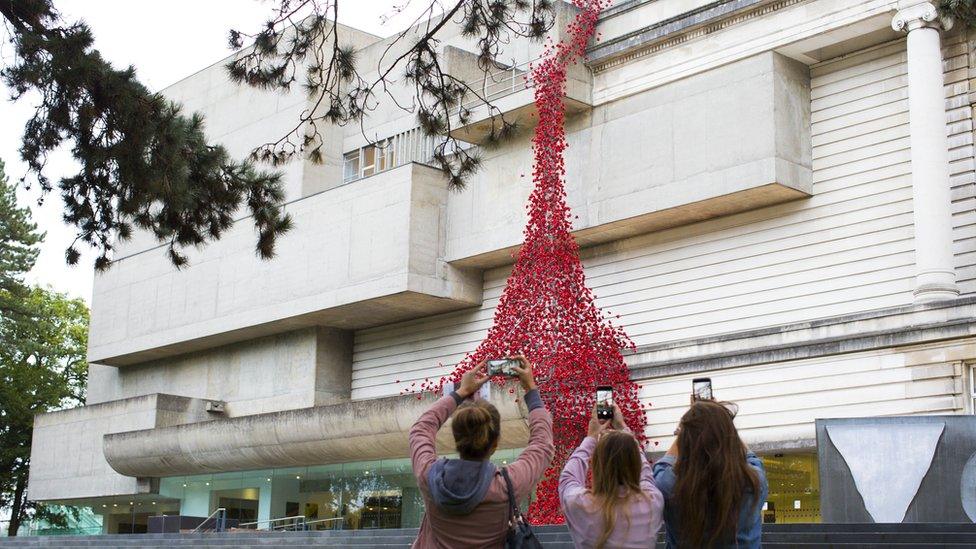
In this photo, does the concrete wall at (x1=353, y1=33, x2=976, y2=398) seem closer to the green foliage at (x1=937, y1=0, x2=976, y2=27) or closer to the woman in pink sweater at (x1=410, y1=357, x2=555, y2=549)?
the green foliage at (x1=937, y1=0, x2=976, y2=27)

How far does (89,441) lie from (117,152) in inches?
963

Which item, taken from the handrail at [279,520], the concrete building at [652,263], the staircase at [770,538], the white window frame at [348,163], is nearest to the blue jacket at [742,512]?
the staircase at [770,538]

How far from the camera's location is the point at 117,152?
489 inches

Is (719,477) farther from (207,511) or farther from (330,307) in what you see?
(207,511)

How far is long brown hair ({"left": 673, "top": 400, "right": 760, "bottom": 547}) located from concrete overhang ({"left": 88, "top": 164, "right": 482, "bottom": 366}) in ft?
66.1

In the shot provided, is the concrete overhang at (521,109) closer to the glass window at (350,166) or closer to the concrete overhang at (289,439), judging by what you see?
the concrete overhang at (289,439)

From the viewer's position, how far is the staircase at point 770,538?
988 cm

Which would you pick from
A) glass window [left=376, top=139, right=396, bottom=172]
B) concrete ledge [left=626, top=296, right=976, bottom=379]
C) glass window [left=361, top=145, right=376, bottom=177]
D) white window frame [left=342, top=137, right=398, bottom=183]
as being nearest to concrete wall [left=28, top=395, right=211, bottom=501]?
white window frame [left=342, top=137, right=398, bottom=183]

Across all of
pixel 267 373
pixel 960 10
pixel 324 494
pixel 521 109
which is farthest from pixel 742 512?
pixel 267 373

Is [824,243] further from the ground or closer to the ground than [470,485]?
further from the ground

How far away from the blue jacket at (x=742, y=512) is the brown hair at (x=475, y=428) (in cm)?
73

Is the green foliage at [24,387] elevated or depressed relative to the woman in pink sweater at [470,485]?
elevated

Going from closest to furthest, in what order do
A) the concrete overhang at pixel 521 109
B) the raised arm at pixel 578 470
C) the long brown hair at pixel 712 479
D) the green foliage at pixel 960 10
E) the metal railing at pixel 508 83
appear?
the long brown hair at pixel 712 479 < the raised arm at pixel 578 470 < the green foliage at pixel 960 10 < the concrete overhang at pixel 521 109 < the metal railing at pixel 508 83

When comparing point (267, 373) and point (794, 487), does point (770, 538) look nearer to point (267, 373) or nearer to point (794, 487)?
point (794, 487)
